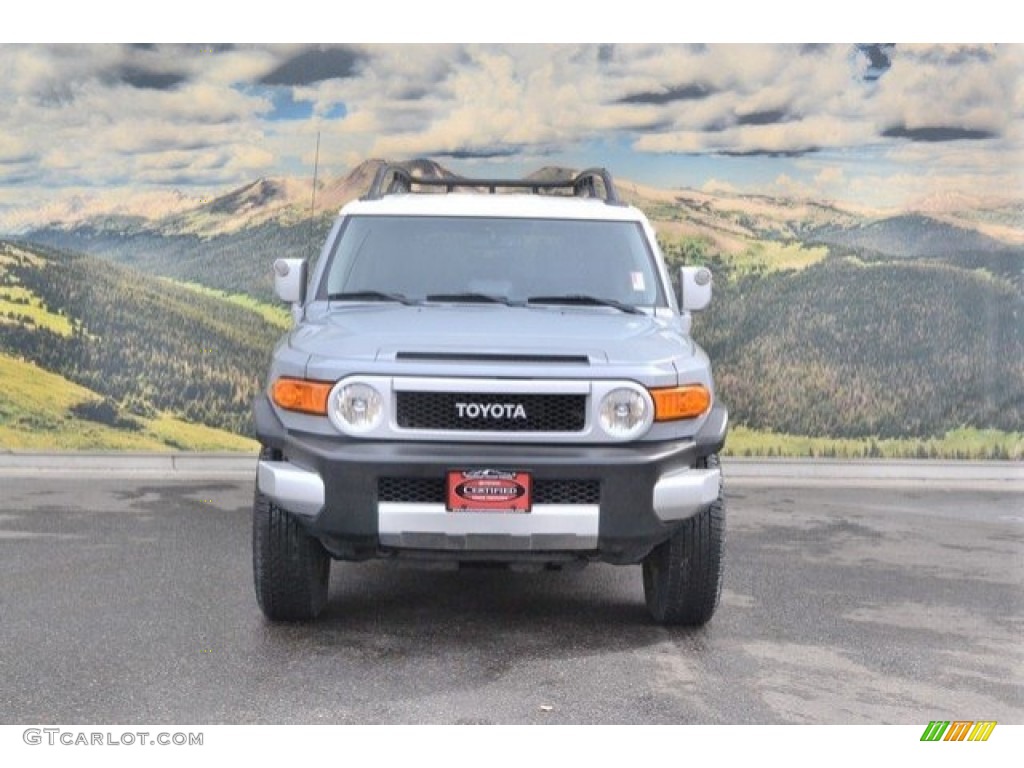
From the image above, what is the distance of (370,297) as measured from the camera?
21.0 feet

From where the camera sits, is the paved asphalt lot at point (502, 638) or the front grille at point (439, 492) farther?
the front grille at point (439, 492)

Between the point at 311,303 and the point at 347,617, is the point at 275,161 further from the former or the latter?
the point at 347,617

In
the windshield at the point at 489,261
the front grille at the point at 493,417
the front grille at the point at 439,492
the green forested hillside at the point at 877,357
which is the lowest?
the green forested hillside at the point at 877,357

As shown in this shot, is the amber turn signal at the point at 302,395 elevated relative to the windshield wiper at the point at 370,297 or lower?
lower

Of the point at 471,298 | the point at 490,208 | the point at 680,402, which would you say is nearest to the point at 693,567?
the point at 680,402

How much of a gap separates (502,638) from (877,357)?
22.6 feet

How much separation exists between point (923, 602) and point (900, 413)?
204 inches

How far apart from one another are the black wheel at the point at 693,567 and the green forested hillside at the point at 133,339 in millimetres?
6558

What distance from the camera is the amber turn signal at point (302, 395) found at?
5.43m

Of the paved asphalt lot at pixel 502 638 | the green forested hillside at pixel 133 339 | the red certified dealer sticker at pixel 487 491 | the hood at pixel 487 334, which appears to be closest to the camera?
the paved asphalt lot at pixel 502 638

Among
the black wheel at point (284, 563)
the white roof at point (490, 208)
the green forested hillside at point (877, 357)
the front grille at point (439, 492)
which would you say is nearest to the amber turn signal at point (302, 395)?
the black wheel at point (284, 563)

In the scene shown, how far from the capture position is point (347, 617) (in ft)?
20.7

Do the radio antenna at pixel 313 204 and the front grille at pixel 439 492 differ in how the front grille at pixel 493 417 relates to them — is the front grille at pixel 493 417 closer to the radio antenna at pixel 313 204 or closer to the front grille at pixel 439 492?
the front grille at pixel 439 492

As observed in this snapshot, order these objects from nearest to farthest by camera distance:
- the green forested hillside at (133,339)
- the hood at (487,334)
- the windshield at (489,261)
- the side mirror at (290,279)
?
the hood at (487,334) < the windshield at (489,261) < the side mirror at (290,279) < the green forested hillside at (133,339)
